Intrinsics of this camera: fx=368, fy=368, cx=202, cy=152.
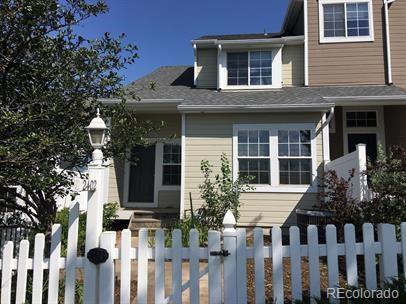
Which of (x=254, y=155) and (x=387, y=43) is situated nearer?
(x=254, y=155)

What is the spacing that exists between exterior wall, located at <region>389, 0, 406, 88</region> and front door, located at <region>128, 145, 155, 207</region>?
7.87 metres

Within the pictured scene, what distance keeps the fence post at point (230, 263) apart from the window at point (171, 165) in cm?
768

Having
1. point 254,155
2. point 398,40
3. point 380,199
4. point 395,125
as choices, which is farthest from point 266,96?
point 380,199

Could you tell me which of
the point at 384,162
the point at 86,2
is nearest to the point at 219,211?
the point at 384,162

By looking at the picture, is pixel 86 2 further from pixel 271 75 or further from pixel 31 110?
pixel 271 75

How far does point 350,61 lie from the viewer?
1150cm

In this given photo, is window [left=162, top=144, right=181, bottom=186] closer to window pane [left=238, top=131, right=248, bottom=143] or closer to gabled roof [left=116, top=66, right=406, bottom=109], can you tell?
gabled roof [left=116, top=66, right=406, bottom=109]

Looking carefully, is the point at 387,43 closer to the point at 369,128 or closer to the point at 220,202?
the point at 369,128

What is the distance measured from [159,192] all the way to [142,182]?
0.60 meters

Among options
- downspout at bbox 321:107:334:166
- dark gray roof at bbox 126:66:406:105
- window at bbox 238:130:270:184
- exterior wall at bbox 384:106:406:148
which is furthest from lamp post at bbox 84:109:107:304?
exterior wall at bbox 384:106:406:148

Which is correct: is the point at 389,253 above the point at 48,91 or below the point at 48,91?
below

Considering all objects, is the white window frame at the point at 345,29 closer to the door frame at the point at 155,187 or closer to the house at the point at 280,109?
the house at the point at 280,109

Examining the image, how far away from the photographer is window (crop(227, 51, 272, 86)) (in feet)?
37.3

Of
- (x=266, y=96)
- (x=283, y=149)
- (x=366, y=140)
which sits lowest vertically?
(x=283, y=149)
